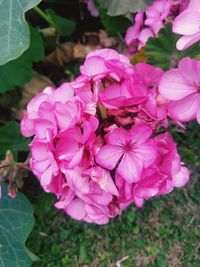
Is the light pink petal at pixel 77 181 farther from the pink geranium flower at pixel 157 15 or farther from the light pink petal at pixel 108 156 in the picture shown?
the pink geranium flower at pixel 157 15

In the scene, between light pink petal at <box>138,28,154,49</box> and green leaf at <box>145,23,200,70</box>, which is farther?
light pink petal at <box>138,28,154,49</box>

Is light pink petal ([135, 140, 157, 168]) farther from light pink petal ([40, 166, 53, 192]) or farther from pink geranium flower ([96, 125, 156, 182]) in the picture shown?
light pink petal ([40, 166, 53, 192])

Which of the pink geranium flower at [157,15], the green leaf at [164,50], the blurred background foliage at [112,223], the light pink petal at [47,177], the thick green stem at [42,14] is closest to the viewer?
the light pink petal at [47,177]

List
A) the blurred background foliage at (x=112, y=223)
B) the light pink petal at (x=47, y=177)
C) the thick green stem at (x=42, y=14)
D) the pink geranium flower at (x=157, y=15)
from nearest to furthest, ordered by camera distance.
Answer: the light pink petal at (x=47, y=177) < the pink geranium flower at (x=157, y=15) < the blurred background foliage at (x=112, y=223) < the thick green stem at (x=42, y=14)

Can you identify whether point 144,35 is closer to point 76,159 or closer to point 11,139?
point 11,139

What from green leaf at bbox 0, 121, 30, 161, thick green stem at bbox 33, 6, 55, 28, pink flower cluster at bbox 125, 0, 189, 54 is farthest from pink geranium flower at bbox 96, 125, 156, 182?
thick green stem at bbox 33, 6, 55, 28

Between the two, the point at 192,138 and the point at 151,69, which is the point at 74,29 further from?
Answer: the point at 151,69

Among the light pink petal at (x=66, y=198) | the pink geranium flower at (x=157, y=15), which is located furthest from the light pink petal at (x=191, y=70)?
the pink geranium flower at (x=157, y=15)
